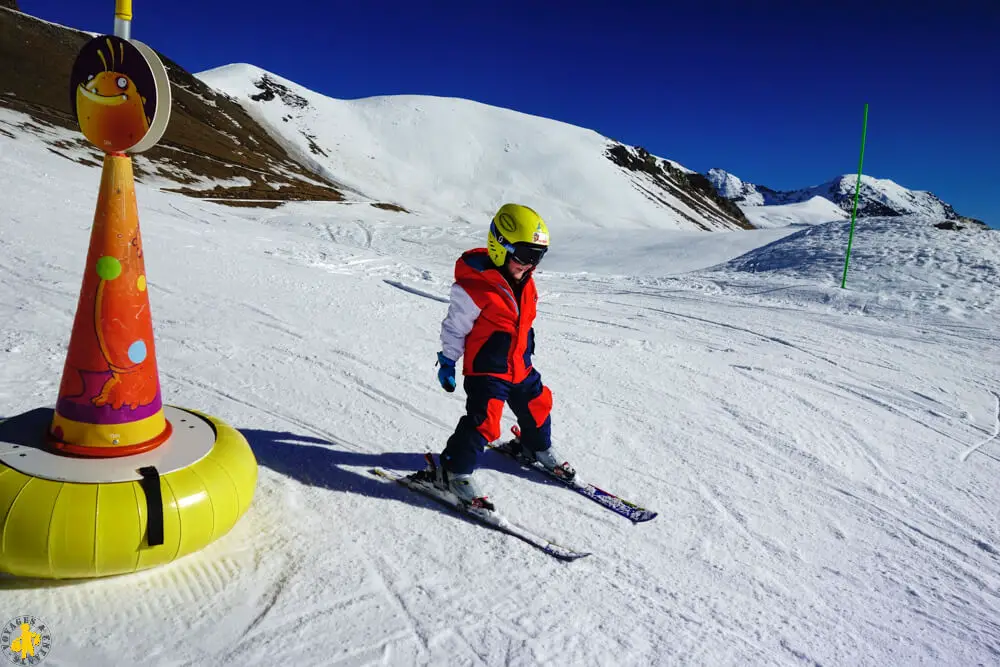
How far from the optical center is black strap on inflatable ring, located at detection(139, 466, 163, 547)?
2334 millimetres

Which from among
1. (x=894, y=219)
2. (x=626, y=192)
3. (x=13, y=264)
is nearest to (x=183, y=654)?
(x=13, y=264)

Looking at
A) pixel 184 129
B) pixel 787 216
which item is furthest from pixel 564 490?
pixel 787 216

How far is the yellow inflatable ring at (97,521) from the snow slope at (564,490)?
0.19m

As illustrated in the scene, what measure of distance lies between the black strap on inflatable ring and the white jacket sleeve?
5.08 ft

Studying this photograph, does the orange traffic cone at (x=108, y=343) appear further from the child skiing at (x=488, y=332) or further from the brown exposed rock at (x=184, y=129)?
the brown exposed rock at (x=184, y=129)

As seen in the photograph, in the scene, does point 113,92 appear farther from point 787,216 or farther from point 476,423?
point 787,216

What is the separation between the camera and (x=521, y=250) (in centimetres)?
336

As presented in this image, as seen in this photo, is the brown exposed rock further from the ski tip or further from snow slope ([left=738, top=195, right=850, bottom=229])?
snow slope ([left=738, top=195, right=850, bottom=229])

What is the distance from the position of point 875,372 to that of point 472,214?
48.4m

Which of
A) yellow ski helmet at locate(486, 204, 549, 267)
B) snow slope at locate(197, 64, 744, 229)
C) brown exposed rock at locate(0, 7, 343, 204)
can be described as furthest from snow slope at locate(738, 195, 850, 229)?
yellow ski helmet at locate(486, 204, 549, 267)

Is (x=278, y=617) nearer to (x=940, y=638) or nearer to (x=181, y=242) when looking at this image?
(x=940, y=638)

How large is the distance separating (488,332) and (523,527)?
1073 mm

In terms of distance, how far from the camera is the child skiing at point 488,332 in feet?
11.0

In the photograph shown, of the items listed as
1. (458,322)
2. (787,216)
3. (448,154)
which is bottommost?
(458,322)
